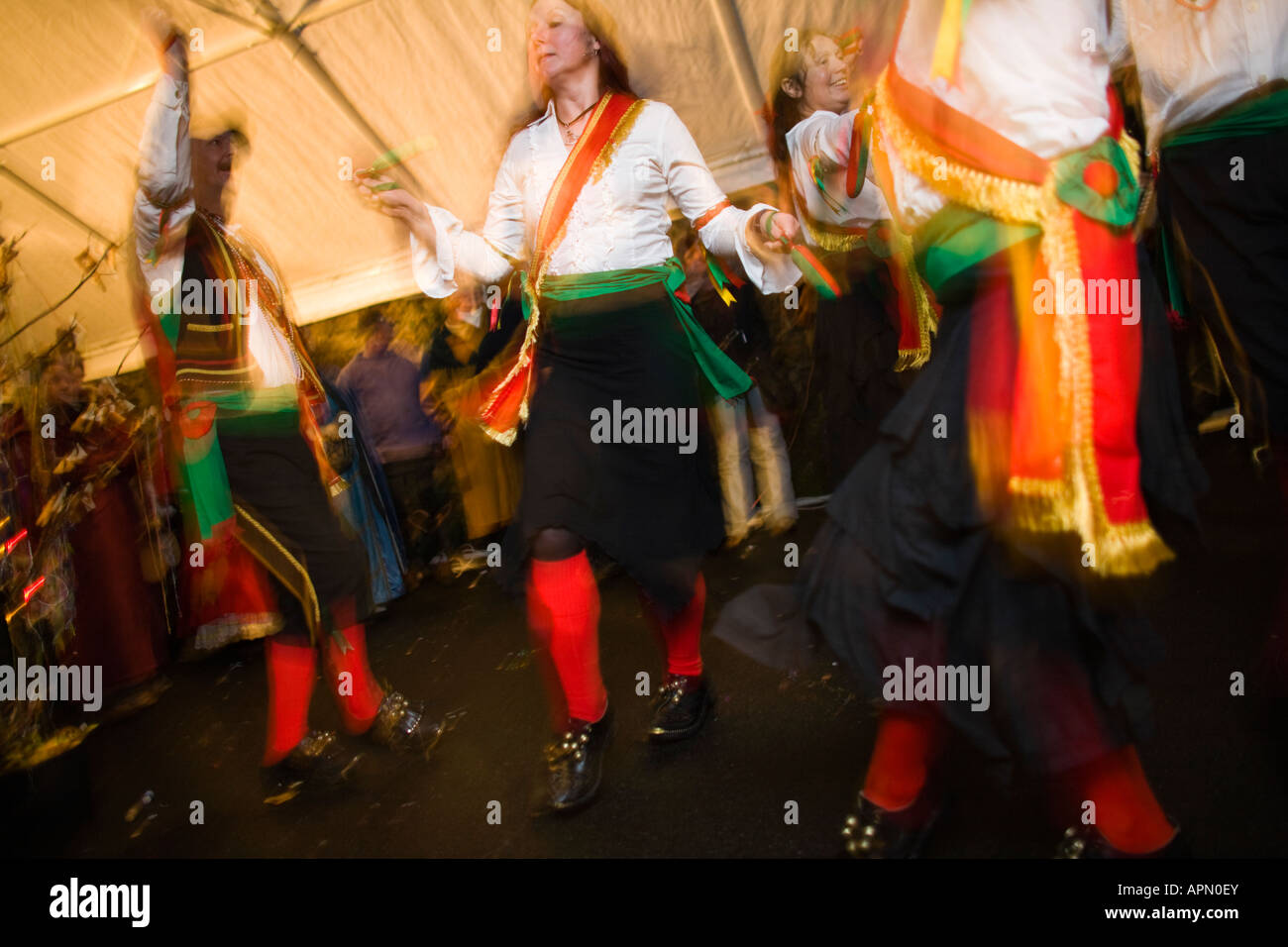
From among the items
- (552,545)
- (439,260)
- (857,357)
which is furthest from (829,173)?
(552,545)

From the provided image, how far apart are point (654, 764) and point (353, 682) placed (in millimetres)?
770

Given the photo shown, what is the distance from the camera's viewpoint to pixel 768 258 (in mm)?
1516

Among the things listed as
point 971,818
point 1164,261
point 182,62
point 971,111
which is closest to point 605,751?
point 971,818

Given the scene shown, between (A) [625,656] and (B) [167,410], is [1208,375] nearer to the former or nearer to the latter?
(A) [625,656]

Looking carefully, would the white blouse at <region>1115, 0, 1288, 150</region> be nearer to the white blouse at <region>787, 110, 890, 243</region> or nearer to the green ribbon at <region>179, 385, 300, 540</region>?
the white blouse at <region>787, 110, 890, 243</region>

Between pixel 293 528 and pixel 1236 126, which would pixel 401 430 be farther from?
pixel 1236 126

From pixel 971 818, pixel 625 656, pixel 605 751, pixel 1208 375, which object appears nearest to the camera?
pixel 971 818

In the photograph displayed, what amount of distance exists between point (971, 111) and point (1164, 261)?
0.76m

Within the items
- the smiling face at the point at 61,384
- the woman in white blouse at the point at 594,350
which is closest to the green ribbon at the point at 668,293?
the woman in white blouse at the point at 594,350

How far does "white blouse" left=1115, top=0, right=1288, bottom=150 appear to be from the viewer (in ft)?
4.58

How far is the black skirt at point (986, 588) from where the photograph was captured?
1053 mm

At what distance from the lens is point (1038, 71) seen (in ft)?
3.38

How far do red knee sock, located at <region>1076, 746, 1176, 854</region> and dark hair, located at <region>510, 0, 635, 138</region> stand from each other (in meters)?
1.49

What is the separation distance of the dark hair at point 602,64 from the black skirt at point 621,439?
0.44 metres
